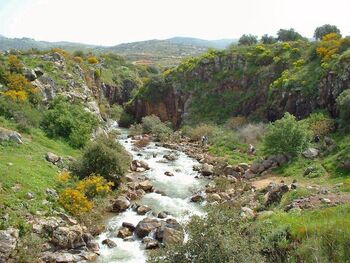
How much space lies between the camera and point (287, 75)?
54062mm

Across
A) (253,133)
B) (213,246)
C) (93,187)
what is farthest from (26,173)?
(253,133)

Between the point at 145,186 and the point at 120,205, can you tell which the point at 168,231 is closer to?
the point at 120,205

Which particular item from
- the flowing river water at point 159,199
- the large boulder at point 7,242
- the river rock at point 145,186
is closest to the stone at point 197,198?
the flowing river water at point 159,199

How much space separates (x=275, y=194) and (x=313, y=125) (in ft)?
55.1

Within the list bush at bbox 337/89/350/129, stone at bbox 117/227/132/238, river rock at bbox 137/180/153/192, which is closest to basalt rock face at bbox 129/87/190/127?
bush at bbox 337/89/350/129

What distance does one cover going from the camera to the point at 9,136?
1278 inches

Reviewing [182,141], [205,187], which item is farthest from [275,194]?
[182,141]

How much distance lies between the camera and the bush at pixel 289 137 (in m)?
36.0

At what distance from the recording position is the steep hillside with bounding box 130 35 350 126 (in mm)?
47094

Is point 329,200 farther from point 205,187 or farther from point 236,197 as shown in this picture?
point 205,187

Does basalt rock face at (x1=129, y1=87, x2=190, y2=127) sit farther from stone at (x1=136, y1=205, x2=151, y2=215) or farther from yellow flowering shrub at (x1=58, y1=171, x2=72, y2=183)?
stone at (x1=136, y1=205, x2=151, y2=215)

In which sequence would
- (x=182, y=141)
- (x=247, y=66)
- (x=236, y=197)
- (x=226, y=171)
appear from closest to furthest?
(x=236, y=197) → (x=226, y=171) → (x=182, y=141) → (x=247, y=66)

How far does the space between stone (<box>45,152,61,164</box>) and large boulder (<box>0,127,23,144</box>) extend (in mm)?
2388

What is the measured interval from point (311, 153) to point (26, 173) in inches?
920
